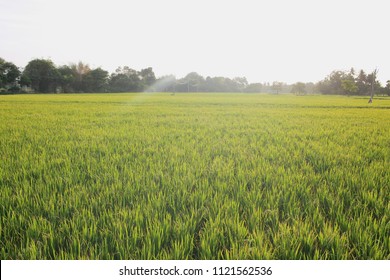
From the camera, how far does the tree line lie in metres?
60.1

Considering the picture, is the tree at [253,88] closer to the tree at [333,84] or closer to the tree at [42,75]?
the tree at [333,84]

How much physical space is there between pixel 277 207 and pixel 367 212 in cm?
82

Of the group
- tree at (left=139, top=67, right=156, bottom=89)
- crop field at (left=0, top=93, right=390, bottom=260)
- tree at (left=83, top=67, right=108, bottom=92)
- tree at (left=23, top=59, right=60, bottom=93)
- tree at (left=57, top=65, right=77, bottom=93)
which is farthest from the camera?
tree at (left=139, top=67, right=156, bottom=89)

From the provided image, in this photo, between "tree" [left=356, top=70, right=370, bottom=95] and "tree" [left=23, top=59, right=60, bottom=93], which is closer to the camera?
"tree" [left=23, top=59, right=60, bottom=93]

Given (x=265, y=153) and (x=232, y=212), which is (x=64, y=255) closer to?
(x=232, y=212)

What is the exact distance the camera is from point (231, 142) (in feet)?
17.5

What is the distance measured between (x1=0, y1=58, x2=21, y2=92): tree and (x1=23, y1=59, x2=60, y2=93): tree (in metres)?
4.10

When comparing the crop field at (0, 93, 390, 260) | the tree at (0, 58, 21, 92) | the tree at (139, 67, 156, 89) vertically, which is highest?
the tree at (139, 67, 156, 89)

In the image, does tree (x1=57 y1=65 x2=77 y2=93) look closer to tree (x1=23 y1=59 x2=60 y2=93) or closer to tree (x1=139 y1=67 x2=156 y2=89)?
tree (x1=23 y1=59 x2=60 y2=93)

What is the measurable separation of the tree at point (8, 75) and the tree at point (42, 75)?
4.10m

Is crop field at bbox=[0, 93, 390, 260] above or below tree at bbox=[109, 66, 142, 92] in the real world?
below

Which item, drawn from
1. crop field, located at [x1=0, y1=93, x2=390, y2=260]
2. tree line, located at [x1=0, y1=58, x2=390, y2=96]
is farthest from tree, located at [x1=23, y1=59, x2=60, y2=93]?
crop field, located at [x1=0, y1=93, x2=390, y2=260]

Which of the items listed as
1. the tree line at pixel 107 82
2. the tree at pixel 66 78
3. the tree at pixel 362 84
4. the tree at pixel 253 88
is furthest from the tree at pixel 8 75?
the tree at pixel 362 84

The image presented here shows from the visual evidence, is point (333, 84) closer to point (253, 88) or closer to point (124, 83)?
point (253, 88)
